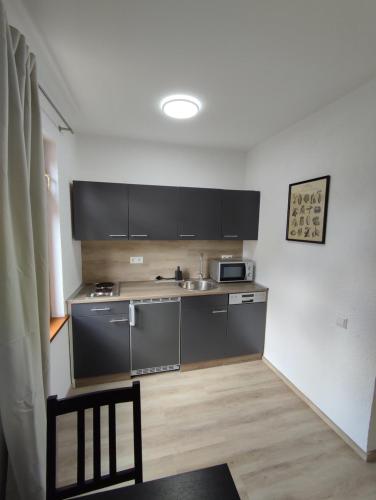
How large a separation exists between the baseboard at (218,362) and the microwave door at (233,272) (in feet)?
2.99

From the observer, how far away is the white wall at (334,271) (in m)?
1.58

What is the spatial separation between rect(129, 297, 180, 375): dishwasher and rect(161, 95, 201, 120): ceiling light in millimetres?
1705

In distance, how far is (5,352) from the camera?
3.19 ft

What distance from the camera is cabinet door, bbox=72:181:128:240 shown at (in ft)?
7.64

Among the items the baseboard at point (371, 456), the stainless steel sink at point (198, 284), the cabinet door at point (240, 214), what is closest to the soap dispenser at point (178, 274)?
the stainless steel sink at point (198, 284)

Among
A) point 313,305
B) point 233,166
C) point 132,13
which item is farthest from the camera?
point 233,166

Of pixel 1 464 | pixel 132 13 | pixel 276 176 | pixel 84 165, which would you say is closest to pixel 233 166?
pixel 276 176

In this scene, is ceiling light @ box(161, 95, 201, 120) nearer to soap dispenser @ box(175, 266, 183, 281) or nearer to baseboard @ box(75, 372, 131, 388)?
soap dispenser @ box(175, 266, 183, 281)

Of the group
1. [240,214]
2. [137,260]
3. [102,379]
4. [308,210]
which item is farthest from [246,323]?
[102,379]

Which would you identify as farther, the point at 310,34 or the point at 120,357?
the point at 120,357

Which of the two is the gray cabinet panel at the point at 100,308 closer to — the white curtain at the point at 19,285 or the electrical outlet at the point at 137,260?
the electrical outlet at the point at 137,260

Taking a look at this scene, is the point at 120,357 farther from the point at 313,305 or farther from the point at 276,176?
the point at 276,176

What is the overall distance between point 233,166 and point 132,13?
216 centimetres

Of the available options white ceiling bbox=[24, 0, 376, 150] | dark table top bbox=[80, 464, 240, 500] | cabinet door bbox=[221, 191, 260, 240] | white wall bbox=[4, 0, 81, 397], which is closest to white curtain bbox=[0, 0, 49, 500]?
white wall bbox=[4, 0, 81, 397]
